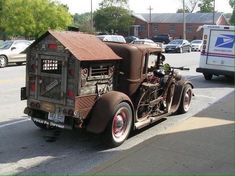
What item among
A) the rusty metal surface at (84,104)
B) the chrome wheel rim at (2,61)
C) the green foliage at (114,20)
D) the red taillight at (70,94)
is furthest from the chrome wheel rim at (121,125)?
the green foliage at (114,20)

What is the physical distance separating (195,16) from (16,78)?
75266 mm

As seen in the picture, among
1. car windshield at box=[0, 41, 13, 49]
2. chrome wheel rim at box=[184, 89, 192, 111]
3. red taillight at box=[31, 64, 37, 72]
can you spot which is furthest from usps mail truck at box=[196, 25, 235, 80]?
car windshield at box=[0, 41, 13, 49]

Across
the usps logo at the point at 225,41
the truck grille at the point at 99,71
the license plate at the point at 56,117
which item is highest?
the usps logo at the point at 225,41

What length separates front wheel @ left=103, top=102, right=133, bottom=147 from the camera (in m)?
6.74

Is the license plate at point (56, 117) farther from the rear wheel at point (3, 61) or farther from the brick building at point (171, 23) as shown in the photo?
the brick building at point (171, 23)

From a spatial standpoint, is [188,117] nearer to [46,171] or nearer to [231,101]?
[231,101]

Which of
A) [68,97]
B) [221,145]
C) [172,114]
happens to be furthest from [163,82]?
[68,97]

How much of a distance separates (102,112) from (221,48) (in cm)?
1021

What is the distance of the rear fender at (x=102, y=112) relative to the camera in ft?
21.7

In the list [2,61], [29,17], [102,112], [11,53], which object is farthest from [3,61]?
[29,17]

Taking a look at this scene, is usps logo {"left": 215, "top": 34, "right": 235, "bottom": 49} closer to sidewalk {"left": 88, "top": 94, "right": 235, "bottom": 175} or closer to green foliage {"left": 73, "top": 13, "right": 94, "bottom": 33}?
sidewalk {"left": 88, "top": 94, "right": 235, "bottom": 175}

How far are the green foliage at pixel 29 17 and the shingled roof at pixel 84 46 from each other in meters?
33.8

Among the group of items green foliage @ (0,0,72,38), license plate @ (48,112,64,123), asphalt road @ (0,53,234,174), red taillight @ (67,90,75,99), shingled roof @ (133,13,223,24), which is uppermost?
shingled roof @ (133,13,223,24)

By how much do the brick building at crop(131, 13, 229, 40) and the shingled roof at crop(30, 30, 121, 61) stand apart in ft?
260
